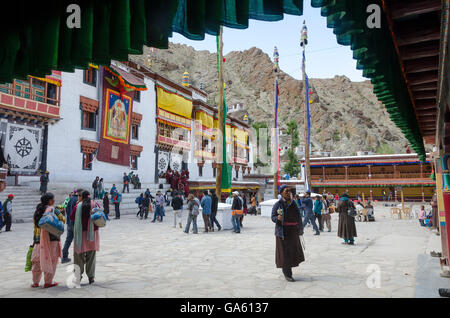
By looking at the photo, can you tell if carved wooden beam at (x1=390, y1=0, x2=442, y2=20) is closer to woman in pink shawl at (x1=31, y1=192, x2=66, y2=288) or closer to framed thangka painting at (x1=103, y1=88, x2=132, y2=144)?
woman in pink shawl at (x1=31, y1=192, x2=66, y2=288)

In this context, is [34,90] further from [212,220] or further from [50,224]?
[50,224]

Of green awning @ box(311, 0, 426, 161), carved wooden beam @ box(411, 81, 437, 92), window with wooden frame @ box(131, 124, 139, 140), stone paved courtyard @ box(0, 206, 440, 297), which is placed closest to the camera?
green awning @ box(311, 0, 426, 161)

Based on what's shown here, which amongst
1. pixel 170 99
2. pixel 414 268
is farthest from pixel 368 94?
pixel 414 268

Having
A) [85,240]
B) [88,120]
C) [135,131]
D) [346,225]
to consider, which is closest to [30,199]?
[88,120]

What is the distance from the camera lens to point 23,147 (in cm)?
1780

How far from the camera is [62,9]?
2309 millimetres

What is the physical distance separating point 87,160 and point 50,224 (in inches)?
711

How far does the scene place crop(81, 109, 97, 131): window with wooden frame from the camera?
21375 millimetres

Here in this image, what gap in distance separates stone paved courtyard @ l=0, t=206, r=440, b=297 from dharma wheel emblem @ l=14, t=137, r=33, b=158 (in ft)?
30.9

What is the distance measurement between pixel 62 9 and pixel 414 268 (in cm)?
699

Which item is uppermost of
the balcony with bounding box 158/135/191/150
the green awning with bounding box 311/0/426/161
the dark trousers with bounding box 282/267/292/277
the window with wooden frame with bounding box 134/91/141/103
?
the window with wooden frame with bounding box 134/91/141/103

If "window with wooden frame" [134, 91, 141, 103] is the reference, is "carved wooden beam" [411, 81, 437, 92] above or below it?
below

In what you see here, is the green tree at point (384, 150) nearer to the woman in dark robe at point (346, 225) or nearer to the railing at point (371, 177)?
the railing at point (371, 177)

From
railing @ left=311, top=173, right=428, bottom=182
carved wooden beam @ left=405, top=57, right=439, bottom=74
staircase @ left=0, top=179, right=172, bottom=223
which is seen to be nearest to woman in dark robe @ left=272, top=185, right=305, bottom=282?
carved wooden beam @ left=405, top=57, right=439, bottom=74
